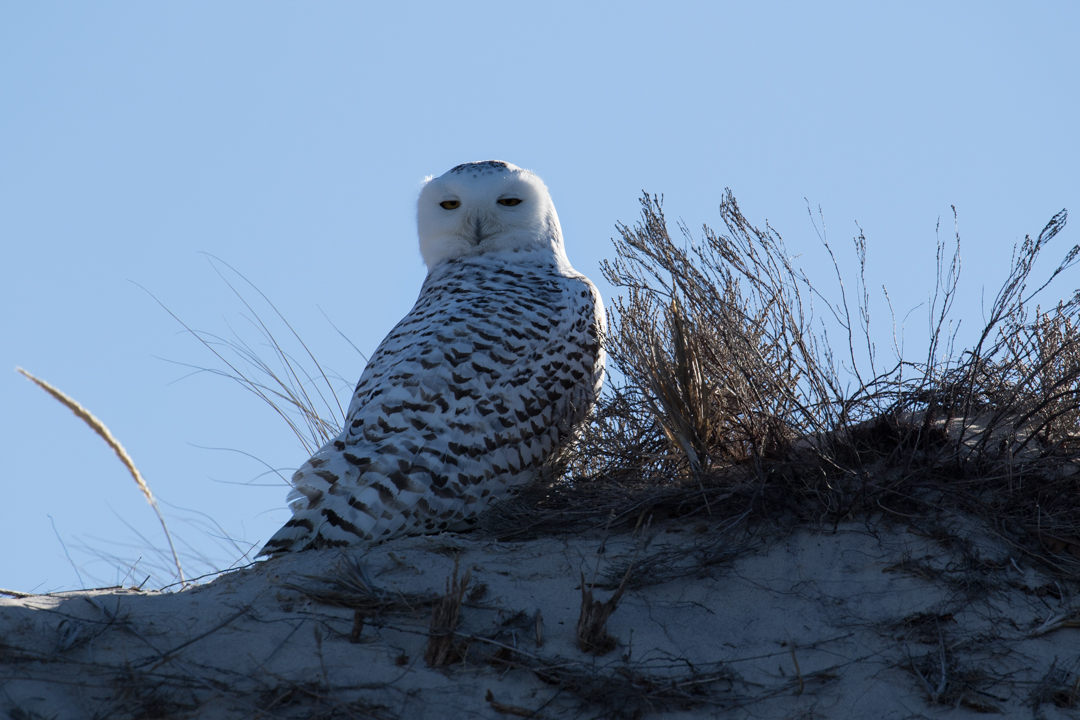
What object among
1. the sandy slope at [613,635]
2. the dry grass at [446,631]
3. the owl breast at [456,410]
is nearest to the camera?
the sandy slope at [613,635]

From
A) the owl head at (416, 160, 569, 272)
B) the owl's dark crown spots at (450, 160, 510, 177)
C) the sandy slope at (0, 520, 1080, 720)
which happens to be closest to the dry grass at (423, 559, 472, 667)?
the sandy slope at (0, 520, 1080, 720)

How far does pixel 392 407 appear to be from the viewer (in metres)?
3.51

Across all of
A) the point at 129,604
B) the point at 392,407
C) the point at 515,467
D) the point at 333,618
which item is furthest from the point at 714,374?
the point at 129,604

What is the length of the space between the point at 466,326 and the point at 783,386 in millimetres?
1330

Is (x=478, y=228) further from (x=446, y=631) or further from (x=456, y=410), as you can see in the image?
(x=446, y=631)

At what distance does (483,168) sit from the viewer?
4.52 m

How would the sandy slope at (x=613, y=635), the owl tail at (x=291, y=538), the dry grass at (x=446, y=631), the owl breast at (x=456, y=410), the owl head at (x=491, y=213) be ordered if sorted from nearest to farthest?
1. the sandy slope at (x=613, y=635)
2. the dry grass at (x=446, y=631)
3. the owl tail at (x=291, y=538)
4. the owl breast at (x=456, y=410)
5. the owl head at (x=491, y=213)

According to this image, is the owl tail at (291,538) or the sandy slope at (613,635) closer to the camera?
the sandy slope at (613,635)

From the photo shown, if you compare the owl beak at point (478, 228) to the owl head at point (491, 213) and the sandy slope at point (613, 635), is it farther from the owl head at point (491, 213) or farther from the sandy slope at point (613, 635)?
the sandy slope at point (613, 635)

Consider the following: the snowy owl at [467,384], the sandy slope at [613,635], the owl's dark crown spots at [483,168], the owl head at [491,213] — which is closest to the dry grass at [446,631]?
the sandy slope at [613,635]

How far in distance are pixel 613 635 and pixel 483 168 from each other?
2.68 m

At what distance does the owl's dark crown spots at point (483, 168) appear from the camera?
4.50 metres

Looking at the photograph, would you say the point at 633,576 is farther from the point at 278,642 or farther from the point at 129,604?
the point at 129,604

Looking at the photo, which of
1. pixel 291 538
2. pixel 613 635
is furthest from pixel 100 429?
pixel 613 635
